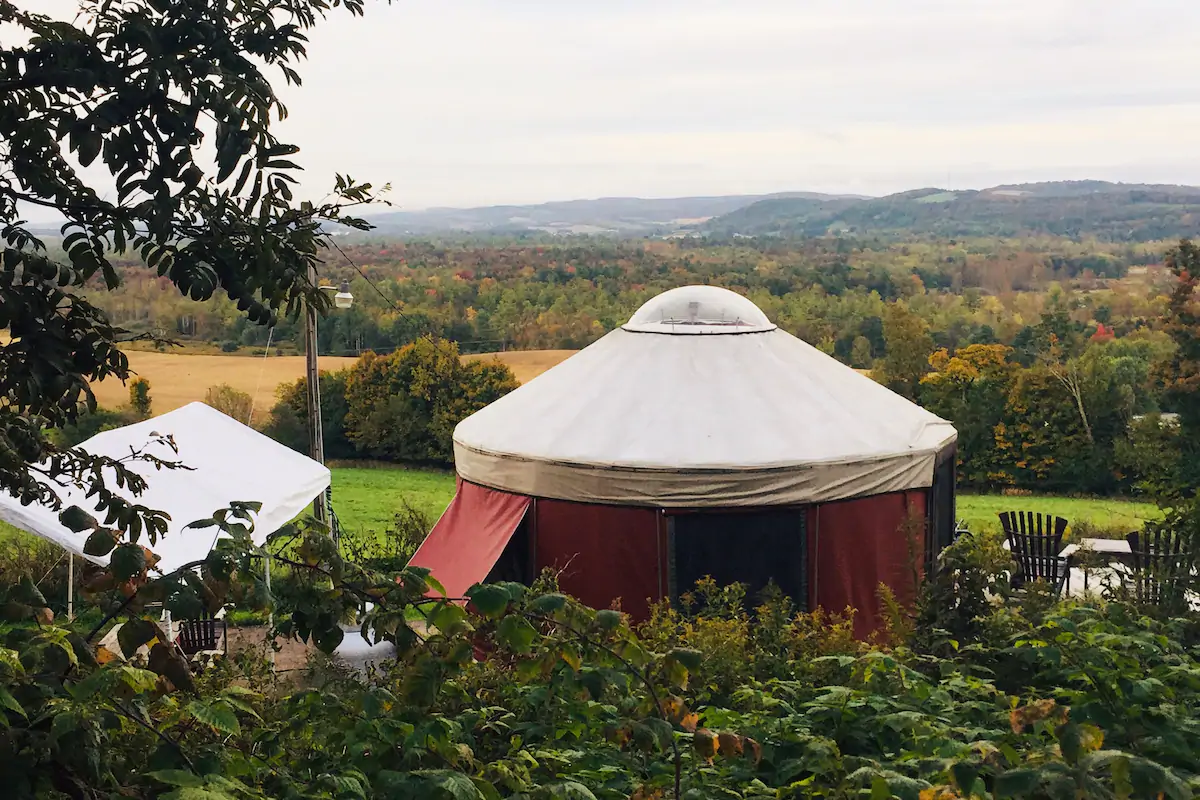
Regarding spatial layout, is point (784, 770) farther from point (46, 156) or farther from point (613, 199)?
point (613, 199)

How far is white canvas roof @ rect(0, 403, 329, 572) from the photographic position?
5773 mm

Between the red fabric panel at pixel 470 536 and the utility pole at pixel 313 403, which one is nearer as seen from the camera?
the red fabric panel at pixel 470 536

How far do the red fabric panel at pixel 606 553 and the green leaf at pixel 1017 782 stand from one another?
4.49 meters

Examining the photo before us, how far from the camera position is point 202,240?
1880mm

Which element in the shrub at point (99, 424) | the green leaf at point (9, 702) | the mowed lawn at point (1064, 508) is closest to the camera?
the green leaf at point (9, 702)

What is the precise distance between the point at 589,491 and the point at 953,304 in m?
43.2

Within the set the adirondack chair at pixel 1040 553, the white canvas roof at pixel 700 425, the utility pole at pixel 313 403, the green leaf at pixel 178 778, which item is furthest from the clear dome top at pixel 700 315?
the green leaf at pixel 178 778

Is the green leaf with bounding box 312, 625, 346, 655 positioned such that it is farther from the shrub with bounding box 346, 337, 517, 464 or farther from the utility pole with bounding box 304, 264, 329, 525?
the shrub with bounding box 346, 337, 517, 464

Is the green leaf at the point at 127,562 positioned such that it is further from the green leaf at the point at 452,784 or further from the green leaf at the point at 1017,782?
the green leaf at the point at 1017,782

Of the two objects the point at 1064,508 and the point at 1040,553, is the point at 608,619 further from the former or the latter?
the point at 1064,508

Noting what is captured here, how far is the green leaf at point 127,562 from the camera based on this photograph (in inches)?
65.7

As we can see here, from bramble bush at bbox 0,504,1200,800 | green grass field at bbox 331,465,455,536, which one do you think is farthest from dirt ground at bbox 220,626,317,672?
bramble bush at bbox 0,504,1200,800

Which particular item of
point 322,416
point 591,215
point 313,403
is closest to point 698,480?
point 313,403

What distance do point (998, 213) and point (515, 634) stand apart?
112521mm
